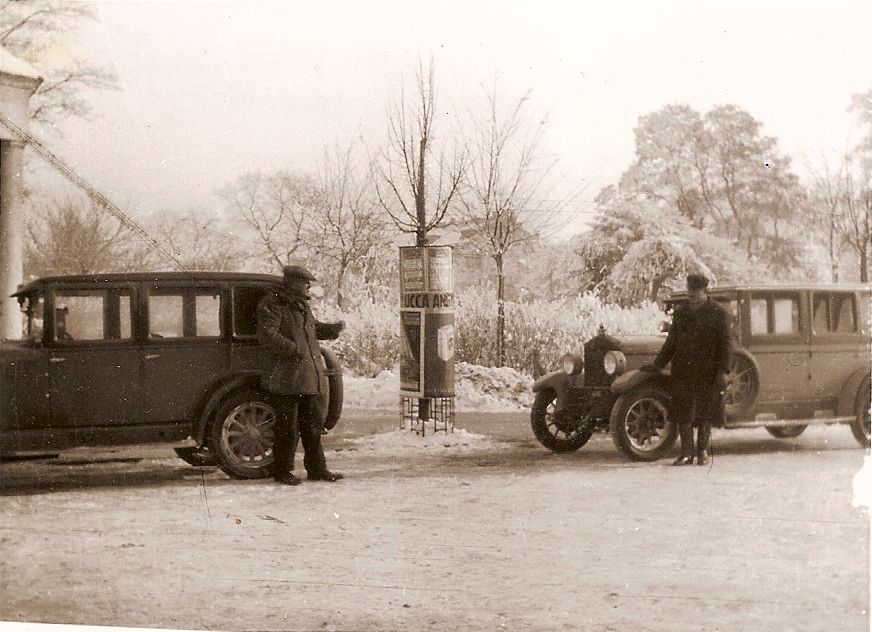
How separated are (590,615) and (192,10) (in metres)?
2.97

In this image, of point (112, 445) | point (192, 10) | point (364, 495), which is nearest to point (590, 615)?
point (364, 495)

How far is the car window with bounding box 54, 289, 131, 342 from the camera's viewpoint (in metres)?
4.38

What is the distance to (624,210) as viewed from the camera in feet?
13.3

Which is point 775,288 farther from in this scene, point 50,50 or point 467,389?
point 50,50

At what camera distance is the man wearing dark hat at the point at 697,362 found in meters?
4.08

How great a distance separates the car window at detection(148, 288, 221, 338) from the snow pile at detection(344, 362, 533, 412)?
2.02 ft

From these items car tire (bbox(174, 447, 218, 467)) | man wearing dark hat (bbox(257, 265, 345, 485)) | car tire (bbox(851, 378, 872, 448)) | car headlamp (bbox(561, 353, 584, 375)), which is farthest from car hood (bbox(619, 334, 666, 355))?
car tire (bbox(174, 447, 218, 467))

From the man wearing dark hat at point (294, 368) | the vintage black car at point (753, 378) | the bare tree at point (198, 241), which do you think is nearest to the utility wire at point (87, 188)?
the bare tree at point (198, 241)

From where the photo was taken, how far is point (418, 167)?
4.29 metres

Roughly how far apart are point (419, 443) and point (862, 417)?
68.0 inches

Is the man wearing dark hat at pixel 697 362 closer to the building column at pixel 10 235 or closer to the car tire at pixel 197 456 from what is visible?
the car tire at pixel 197 456

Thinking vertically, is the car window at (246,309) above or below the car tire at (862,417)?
above

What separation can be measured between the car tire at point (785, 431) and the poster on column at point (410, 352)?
4.66ft

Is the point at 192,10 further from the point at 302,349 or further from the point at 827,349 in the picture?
the point at 827,349
